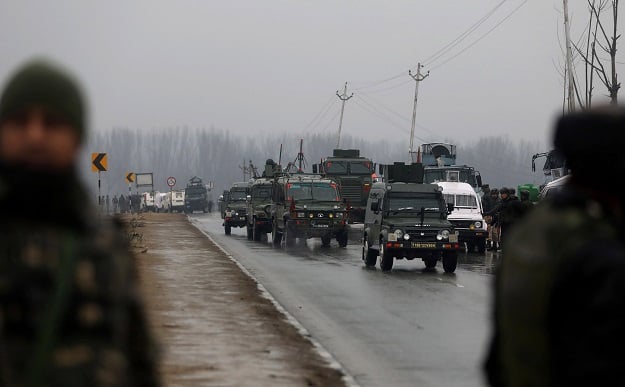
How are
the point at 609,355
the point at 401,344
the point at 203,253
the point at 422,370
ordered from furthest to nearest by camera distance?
the point at 203,253
the point at 401,344
the point at 422,370
the point at 609,355

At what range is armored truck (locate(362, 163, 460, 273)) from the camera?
26359 millimetres

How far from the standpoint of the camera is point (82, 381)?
2.77 metres

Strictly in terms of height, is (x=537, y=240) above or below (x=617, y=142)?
below

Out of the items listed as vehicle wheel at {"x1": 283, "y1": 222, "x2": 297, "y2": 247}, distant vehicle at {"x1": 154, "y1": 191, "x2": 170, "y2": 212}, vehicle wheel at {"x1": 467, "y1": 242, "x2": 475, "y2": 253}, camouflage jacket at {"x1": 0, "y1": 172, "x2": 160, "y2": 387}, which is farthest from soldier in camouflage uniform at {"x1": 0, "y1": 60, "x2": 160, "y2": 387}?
distant vehicle at {"x1": 154, "y1": 191, "x2": 170, "y2": 212}

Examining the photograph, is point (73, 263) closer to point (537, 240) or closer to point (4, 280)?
point (4, 280)

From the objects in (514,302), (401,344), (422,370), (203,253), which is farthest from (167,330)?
(203,253)

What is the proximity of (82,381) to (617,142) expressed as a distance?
5.55 feet

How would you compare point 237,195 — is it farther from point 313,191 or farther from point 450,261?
point 450,261

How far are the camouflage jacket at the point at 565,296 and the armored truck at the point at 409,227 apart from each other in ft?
75.0

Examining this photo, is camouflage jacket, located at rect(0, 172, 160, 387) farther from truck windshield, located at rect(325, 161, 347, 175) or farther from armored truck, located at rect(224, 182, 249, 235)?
truck windshield, located at rect(325, 161, 347, 175)

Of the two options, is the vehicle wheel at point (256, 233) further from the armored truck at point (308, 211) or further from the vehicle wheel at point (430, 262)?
the vehicle wheel at point (430, 262)

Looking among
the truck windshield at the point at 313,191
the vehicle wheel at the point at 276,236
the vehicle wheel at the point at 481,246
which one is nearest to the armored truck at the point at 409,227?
the vehicle wheel at the point at 481,246

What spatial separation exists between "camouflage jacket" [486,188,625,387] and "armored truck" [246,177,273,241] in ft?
132

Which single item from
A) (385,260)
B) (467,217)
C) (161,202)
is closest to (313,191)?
(467,217)
